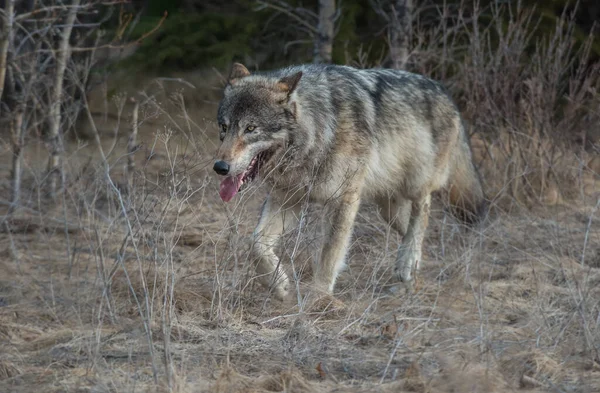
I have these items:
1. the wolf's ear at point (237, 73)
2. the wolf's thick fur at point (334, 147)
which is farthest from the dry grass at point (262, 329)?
the wolf's ear at point (237, 73)

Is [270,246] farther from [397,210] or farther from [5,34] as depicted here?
[5,34]

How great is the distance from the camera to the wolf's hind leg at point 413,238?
619 centimetres

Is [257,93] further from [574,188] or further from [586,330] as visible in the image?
[574,188]

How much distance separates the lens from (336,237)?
A: 550 centimetres

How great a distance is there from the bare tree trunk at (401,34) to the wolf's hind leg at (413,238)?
2.08 meters

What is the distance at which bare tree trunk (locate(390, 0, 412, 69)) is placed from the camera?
804 cm

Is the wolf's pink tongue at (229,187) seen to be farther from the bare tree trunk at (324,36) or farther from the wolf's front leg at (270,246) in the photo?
the bare tree trunk at (324,36)

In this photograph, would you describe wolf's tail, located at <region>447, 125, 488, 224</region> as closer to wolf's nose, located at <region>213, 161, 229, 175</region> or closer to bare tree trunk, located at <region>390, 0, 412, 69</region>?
bare tree trunk, located at <region>390, 0, 412, 69</region>

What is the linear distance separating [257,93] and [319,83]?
0.48m

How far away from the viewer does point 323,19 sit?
8.52 metres

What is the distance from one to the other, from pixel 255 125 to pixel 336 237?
89 centimetres

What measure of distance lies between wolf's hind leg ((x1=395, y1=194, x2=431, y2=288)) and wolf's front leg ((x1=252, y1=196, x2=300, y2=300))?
94 centimetres

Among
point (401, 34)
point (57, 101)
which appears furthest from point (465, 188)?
point (57, 101)

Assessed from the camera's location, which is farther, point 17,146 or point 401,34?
point 401,34
